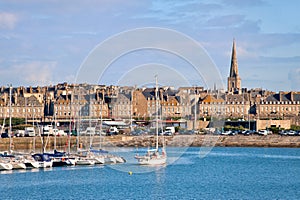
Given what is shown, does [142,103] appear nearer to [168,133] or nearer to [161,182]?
[168,133]

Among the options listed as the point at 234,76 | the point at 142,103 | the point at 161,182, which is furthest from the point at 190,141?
the point at 234,76

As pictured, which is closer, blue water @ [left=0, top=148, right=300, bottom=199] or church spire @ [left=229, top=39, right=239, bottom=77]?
blue water @ [left=0, top=148, right=300, bottom=199]

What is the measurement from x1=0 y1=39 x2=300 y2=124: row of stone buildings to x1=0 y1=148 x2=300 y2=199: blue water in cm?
4123

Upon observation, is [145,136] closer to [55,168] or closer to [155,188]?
[55,168]

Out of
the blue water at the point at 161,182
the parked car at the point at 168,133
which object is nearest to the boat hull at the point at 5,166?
the blue water at the point at 161,182

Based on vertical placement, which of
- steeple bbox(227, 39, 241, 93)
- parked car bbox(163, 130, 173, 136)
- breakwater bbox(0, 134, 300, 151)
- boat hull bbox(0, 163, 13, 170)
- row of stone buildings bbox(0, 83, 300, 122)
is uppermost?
steeple bbox(227, 39, 241, 93)

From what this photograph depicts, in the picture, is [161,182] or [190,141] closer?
[161,182]

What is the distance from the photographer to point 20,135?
68250 millimetres

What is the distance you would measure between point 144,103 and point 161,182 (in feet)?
198

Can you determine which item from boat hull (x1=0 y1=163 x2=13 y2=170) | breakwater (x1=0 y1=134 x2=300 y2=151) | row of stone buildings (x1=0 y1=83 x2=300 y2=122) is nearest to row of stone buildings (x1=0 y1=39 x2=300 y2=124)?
row of stone buildings (x1=0 y1=83 x2=300 y2=122)

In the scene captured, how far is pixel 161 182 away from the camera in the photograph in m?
38.1

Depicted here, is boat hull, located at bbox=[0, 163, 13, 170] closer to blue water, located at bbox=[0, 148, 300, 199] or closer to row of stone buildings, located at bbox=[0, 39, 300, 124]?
blue water, located at bbox=[0, 148, 300, 199]

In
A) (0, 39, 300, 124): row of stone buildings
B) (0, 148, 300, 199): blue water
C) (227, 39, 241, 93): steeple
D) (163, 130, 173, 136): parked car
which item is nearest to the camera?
(0, 148, 300, 199): blue water

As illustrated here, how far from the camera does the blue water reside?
109 feet
